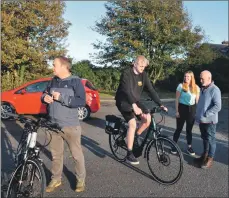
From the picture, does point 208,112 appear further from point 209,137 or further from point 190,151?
point 190,151

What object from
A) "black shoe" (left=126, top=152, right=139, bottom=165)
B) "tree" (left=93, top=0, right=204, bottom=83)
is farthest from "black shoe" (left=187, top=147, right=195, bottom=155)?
"tree" (left=93, top=0, right=204, bottom=83)

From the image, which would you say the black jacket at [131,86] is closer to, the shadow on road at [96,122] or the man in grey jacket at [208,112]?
the man in grey jacket at [208,112]

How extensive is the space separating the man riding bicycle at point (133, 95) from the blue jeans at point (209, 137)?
3.77 feet

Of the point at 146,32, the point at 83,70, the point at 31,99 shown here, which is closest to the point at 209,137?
the point at 31,99

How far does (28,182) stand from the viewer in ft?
11.8

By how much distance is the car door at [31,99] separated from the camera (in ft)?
33.6

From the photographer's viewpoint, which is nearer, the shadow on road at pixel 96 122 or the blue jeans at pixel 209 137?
the blue jeans at pixel 209 137

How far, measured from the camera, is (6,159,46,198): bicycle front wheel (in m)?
3.58

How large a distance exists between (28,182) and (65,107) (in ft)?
3.58

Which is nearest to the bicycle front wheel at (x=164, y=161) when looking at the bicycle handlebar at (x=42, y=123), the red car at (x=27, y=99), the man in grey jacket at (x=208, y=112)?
the man in grey jacket at (x=208, y=112)

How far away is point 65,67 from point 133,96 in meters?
1.40

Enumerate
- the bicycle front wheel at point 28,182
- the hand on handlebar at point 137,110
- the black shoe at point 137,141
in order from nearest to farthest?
the bicycle front wheel at point 28,182 < the hand on handlebar at point 137,110 < the black shoe at point 137,141

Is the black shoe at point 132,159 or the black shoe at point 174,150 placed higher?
the black shoe at point 174,150

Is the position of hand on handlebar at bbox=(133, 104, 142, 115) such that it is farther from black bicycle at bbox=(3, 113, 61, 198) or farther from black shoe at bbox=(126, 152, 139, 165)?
black bicycle at bbox=(3, 113, 61, 198)
